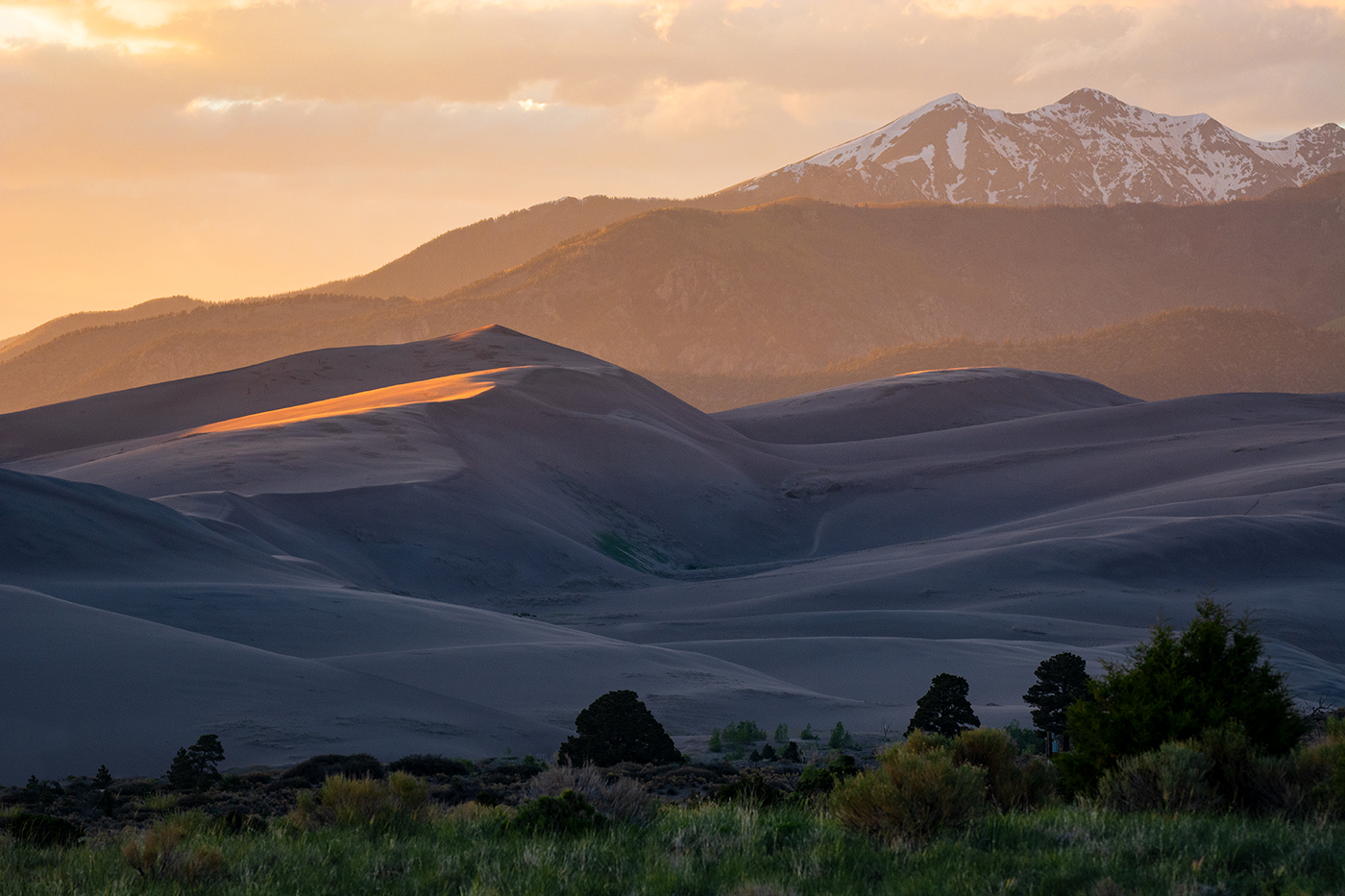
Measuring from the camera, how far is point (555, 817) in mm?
7789

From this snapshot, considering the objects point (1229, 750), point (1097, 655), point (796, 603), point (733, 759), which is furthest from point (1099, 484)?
point (1229, 750)

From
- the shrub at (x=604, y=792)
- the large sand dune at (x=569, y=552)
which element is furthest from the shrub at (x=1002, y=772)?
the large sand dune at (x=569, y=552)

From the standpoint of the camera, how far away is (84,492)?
2848 centimetres

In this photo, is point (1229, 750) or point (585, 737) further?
point (585, 737)

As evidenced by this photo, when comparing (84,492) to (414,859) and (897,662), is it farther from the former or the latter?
(414,859)

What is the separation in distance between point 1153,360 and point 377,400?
10931 cm

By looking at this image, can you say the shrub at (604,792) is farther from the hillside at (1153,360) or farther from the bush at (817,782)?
the hillside at (1153,360)

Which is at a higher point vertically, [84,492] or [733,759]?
[84,492]

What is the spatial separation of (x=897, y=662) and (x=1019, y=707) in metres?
4.75

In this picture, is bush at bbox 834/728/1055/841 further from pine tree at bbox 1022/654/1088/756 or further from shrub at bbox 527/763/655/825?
pine tree at bbox 1022/654/1088/756

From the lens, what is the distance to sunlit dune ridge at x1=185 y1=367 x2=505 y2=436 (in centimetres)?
5619

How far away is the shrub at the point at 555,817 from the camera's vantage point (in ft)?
25.3

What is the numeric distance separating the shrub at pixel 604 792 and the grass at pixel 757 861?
0.71m

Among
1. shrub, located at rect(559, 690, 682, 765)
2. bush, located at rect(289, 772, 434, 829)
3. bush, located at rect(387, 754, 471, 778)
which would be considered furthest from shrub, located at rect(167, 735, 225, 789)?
bush, located at rect(289, 772, 434, 829)
